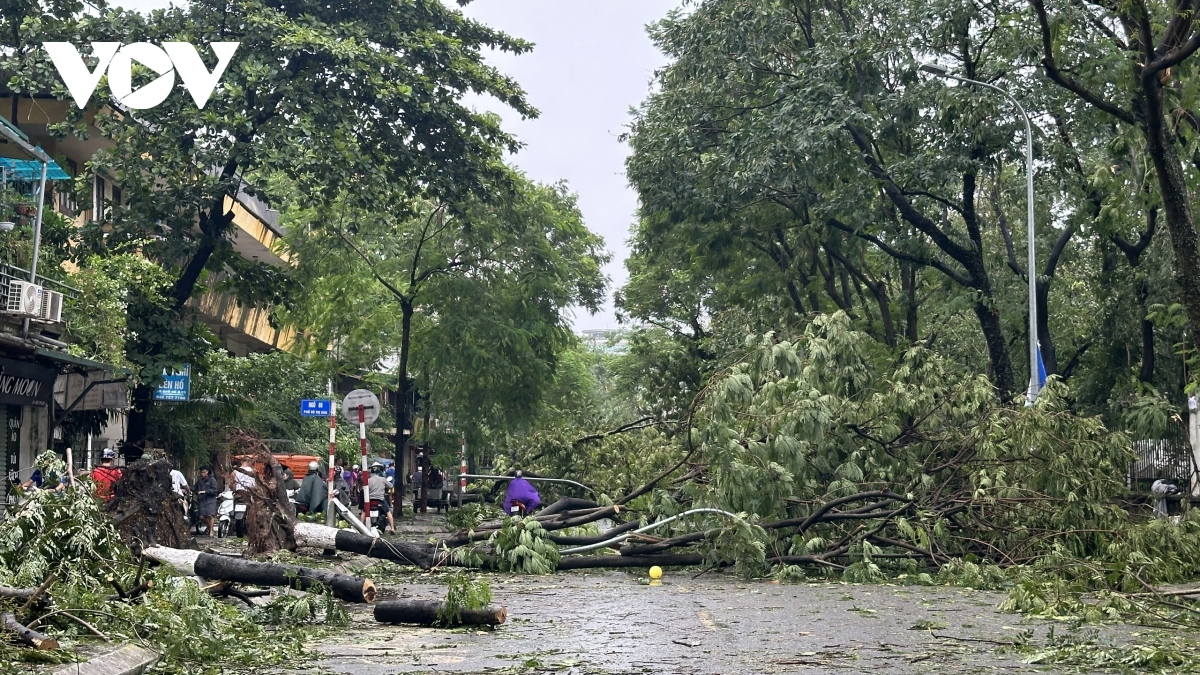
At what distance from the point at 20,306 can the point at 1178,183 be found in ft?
54.2

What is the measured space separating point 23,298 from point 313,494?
6.65 m

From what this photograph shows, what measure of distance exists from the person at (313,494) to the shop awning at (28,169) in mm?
6691

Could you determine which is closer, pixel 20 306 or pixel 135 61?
pixel 20 306

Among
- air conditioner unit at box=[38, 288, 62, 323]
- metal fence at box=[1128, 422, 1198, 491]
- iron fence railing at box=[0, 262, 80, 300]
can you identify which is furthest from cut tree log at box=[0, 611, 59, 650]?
metal fence at box=[1128, 422, 1198, 491]

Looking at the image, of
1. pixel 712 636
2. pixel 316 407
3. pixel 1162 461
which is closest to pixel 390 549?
pixel 712 636

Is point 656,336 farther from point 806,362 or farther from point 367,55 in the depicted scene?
point 806,362

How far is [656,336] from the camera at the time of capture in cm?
5359

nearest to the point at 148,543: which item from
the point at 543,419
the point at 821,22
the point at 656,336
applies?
the point at 821,22

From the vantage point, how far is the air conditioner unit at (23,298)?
2220cm

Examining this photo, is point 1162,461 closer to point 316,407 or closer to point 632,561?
point 632,561

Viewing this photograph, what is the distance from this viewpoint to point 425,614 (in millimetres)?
12141

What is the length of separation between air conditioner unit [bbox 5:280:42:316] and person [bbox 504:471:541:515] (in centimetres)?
789

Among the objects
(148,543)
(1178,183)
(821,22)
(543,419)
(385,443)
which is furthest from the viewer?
(385,443)

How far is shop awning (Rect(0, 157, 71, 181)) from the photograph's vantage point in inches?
995
